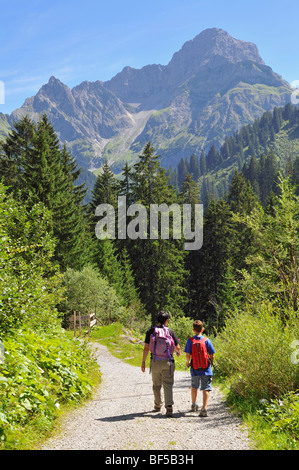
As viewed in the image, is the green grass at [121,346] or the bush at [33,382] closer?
the bush at [33,382]

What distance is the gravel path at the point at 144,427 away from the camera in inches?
251

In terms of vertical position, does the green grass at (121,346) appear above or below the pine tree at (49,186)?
below

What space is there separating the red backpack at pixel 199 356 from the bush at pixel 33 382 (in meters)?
2.94

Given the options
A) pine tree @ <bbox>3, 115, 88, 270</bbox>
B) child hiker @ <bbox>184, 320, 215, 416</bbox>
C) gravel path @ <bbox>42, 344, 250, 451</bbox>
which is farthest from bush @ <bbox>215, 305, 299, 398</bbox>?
pine tree @ <bbox>3, 115, 88, 270</bbox>

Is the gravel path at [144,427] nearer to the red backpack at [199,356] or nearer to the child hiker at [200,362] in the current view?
the child hiker at [200,362]

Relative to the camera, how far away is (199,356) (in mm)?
8648

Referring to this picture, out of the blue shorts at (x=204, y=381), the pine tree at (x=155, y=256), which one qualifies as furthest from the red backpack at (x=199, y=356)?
the pine tree at (x=155, y=256)

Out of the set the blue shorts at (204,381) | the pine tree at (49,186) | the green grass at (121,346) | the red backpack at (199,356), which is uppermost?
the pine tree at (49,186)

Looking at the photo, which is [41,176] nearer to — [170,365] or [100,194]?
[100,194]

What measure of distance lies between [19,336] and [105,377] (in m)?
6.82

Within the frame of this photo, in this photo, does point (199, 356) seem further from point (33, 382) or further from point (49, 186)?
point (49, 186)

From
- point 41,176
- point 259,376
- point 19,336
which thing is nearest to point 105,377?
point 19,336

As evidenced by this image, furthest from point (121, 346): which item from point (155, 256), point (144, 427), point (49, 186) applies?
point (155, 256)

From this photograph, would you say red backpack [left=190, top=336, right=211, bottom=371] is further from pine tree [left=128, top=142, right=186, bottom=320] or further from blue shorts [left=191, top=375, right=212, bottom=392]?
pine tree [left=128, top=142, right=186, bottom=320]
